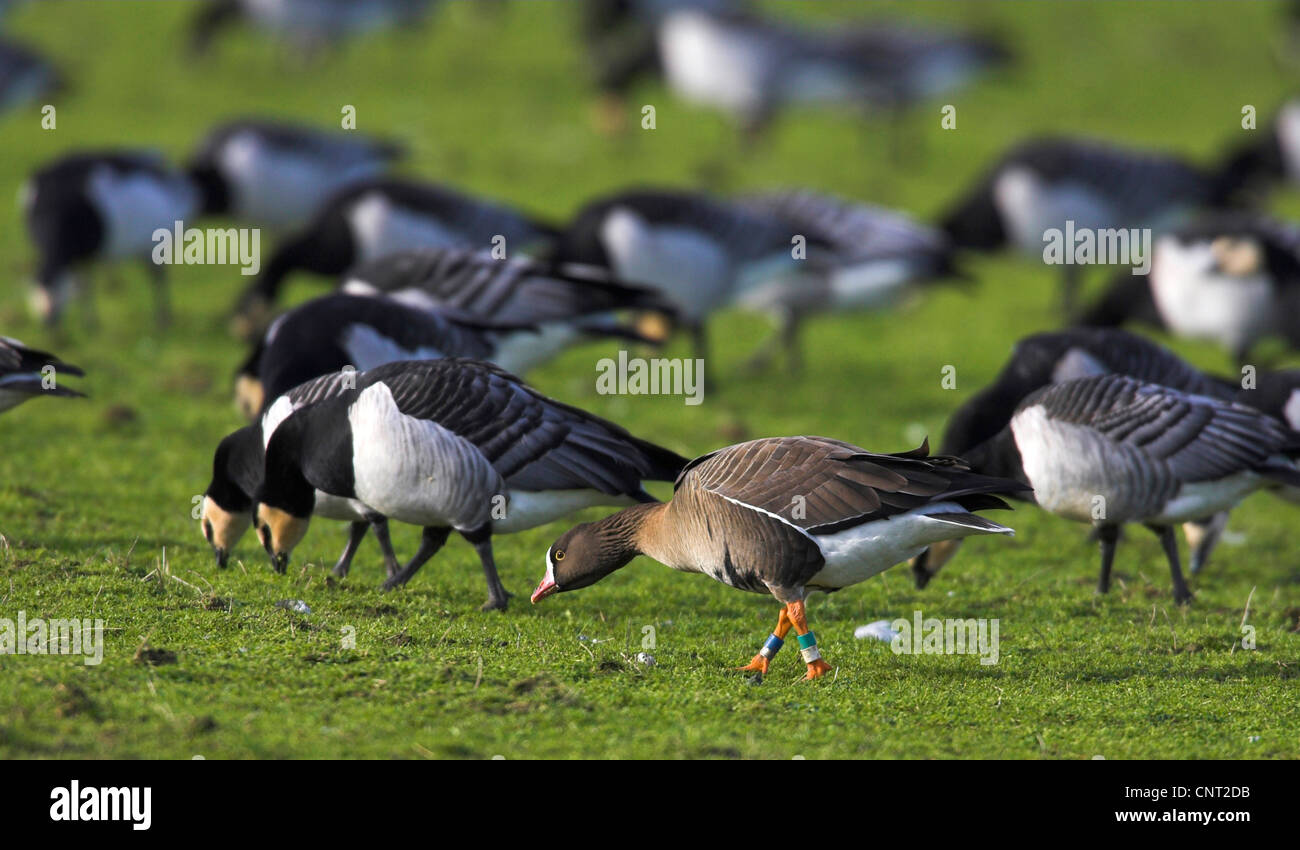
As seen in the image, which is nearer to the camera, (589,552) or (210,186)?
(589,552)

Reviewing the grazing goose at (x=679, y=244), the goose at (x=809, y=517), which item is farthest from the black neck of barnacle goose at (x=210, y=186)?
the goose at (x=809, y=517)

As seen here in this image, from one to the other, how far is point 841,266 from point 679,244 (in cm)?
203

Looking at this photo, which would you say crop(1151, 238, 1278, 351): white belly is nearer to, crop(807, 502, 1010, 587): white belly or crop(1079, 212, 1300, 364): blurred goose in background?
crop(1079, 212, 1300, 364): blurred goose in background

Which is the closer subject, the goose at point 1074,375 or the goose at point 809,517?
the goose at point 809,517

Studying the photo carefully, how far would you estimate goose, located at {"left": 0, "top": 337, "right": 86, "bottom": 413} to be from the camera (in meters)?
8.57

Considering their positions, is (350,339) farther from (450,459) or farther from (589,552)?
(589,552)

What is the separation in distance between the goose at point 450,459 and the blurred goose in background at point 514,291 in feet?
9.71

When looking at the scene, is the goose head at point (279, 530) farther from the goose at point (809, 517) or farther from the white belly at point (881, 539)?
the white belly at point (881, 539)

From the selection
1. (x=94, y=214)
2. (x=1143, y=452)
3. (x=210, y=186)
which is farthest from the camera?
(x=210, y=186)

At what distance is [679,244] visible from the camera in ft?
47.9

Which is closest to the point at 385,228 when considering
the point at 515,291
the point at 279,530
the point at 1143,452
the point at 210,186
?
the point at 515,291

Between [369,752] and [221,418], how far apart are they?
22.8 ft

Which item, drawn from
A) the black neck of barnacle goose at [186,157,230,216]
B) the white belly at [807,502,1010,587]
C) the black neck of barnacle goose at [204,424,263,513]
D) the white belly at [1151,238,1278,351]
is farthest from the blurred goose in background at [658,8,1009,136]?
the white belly at [807,502,1010,587]

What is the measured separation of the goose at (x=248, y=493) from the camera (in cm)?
870
